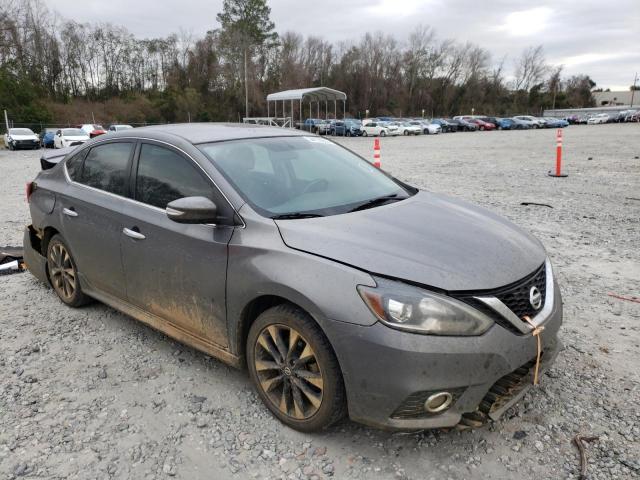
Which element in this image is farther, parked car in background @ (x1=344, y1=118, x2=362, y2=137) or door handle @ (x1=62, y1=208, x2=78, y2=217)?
parked car in background @ (x1=344, y1=118, x2=362, y2=137)

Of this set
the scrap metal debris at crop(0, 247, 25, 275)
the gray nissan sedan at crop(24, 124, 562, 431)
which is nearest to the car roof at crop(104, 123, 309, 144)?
the gray nissan sedan at crop(24, 124, 562, 431)

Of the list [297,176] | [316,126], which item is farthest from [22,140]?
[297,176]

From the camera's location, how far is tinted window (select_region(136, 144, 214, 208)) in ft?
10.7

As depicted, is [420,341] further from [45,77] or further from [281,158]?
[45,77]

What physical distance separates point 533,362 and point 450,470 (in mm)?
700

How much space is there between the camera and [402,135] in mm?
48406

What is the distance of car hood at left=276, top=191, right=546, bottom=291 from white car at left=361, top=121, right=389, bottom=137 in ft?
145

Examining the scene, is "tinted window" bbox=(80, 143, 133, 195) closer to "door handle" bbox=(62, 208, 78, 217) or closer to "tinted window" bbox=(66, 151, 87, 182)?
"tinted window" bbox=(66, 151, 87, 182)

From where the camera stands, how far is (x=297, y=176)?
352 centimetres

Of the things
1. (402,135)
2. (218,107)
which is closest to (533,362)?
(402,135)

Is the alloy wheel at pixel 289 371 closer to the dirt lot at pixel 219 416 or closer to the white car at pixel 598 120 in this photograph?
the dirt lot at pixel 219 416

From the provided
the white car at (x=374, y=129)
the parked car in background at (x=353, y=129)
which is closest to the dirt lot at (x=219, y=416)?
the white car at (x=374, y=129)

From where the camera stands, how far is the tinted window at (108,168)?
385 cm

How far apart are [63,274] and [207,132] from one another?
2.05 metres
